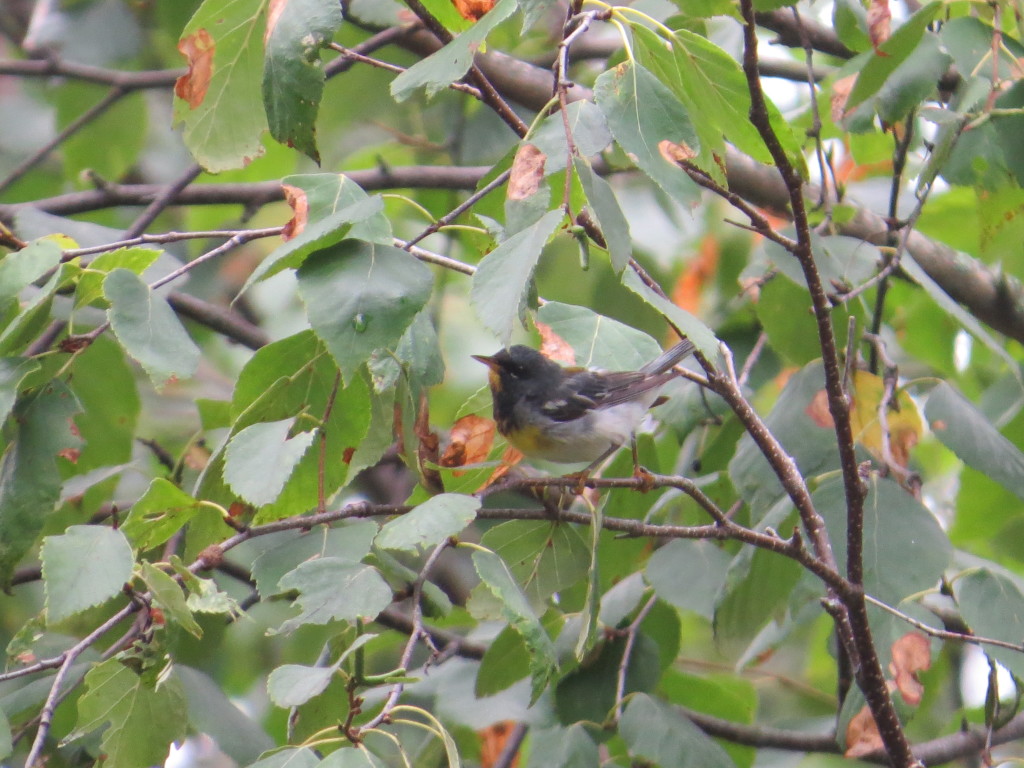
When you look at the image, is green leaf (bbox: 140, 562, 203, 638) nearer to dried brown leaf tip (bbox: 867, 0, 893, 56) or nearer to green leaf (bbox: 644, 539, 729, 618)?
green leaf (bbox: 644, 539, 729, 618)

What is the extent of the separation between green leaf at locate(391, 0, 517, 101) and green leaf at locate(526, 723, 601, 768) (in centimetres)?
151

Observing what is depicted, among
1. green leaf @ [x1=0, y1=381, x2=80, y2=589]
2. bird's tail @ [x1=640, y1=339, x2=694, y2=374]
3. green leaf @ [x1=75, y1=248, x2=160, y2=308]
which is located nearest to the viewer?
green leaf @ [x1=75, y1=248, x2=160, y2=308]

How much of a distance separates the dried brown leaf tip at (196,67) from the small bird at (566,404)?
1358 millimetres

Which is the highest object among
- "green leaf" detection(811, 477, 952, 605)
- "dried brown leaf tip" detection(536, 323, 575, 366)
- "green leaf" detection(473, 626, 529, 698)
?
"dried brown leaf tip" detection(536, 323, 575, 366)

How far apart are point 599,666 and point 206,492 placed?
3.85 feet

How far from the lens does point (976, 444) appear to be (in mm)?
2697

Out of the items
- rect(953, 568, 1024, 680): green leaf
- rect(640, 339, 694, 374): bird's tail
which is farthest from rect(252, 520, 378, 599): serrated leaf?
rect(640, 339, 694, 374): bird's tail

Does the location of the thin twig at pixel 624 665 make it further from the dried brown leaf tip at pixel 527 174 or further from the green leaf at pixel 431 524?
the dried brown leaf tip at pixel 527 174

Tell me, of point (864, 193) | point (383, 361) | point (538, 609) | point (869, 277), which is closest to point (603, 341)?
point (383, 361)

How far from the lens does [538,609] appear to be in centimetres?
248

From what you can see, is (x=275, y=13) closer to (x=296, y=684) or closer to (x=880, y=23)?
(x=296, y=684)

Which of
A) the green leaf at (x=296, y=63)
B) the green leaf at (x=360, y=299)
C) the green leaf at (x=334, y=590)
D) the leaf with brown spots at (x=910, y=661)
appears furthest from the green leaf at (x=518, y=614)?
the leaf with brown spots at (x=910, y=661)

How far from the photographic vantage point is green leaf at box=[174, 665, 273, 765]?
2.59m

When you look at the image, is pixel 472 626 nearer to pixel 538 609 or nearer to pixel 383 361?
pixel 538 609
